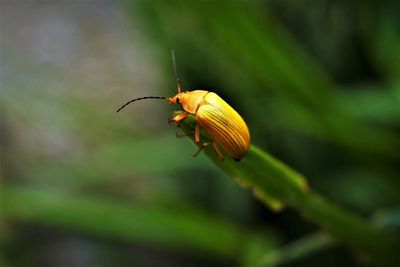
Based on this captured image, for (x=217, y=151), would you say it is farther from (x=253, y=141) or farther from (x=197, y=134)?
(x=253, y=141)

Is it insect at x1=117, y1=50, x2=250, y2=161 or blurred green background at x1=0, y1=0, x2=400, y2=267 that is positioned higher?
insect at x1=117, y1=50, x2=250, y2=161

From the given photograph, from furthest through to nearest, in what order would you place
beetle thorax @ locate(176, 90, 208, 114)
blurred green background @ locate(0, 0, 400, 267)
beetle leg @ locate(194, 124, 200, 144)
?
blurred green background @ locate(0, 0, 400, 267) → beetle thorax @ locate(176, 90, 208, 114) → beetle leg @ locate(194, 124, 200, 144)

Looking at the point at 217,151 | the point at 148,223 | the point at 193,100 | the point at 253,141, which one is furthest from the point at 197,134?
the point at 253,141

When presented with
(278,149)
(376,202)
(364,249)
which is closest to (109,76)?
(278,149)

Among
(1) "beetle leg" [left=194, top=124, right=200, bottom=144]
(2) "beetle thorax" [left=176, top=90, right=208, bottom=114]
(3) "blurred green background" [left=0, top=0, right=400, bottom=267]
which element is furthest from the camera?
(3) "blurred green background" [left=0, top=0, right=400, bottom=267]

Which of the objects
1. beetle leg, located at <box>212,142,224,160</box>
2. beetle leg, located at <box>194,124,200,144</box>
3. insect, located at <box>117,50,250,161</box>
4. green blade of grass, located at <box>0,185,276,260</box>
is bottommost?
green blade of grass, located at <box>0,185,276,260</box>

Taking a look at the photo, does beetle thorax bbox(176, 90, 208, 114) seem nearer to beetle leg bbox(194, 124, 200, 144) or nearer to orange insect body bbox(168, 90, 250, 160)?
orange insect body bbox(168, 90, 250, 160)

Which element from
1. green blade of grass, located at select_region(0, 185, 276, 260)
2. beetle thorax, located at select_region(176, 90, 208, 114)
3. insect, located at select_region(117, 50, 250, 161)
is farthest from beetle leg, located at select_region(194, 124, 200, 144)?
green blade of grass, located at select_region(0, 185, 276, 260)
